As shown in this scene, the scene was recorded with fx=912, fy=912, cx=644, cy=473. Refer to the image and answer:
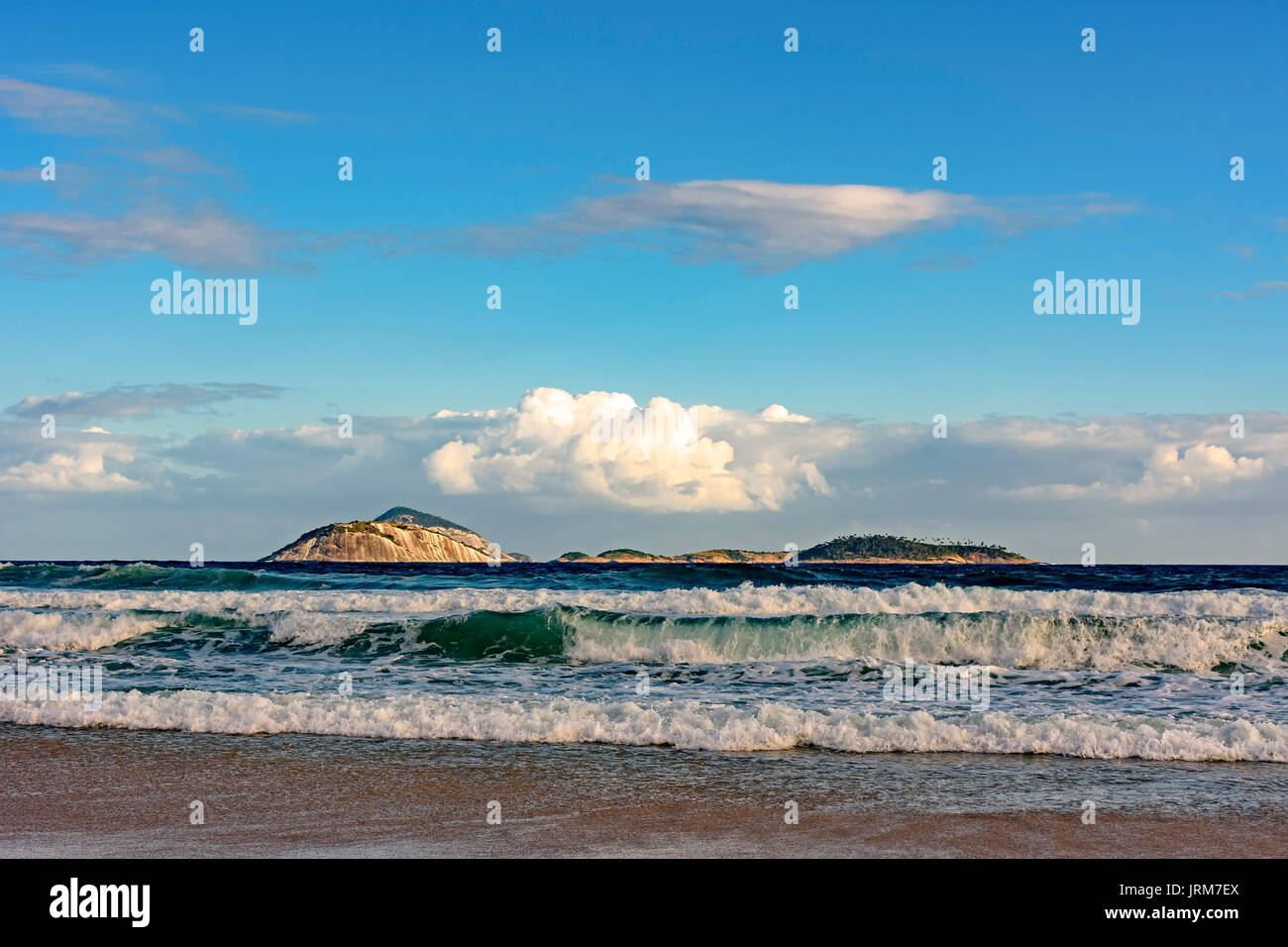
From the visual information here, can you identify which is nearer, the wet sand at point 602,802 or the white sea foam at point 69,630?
→ the wet sand at point 602,802

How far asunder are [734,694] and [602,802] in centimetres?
660

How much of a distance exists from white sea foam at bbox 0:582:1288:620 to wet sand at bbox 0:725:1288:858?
1435cm

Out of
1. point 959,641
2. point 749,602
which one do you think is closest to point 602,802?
point 959,641

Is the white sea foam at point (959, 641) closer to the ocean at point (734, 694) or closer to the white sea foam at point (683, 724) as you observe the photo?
the ocean at point (734, 694)

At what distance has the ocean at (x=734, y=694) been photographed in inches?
363

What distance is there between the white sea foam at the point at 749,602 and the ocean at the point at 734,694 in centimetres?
14

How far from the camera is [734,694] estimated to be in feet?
47.2

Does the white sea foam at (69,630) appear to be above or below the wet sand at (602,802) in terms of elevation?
above

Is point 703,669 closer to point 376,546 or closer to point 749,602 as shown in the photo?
point 749,602

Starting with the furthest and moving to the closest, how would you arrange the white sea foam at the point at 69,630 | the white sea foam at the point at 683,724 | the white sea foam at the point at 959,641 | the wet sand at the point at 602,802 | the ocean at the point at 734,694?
the white sea foam at the point at 69,630 → the white sea foam at the point at 959,641 → the white sea foam at the point at 683,724 → the ocean at the point at 734,694 → the wet sand at the point at 602,802

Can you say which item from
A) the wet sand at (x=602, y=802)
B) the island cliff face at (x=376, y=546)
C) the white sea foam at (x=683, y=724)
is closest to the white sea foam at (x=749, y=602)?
the white sea foam at (x=683, y=724)

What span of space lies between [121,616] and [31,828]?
57.5 ft

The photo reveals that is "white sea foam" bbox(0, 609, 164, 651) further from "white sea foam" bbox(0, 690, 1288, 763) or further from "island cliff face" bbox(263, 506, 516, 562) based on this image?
"island cliff face" bbox(263, 506, 516, 562)
